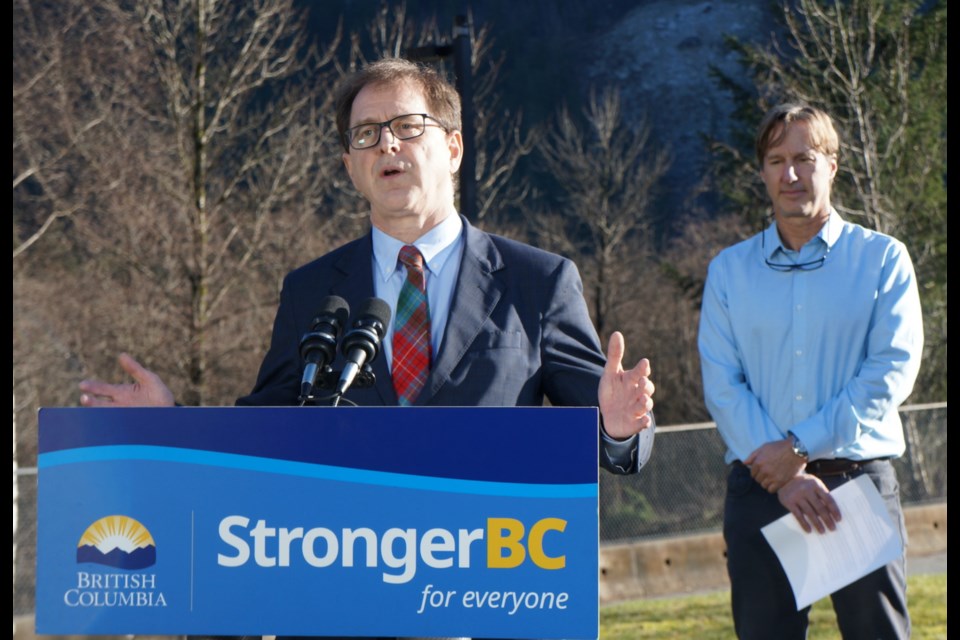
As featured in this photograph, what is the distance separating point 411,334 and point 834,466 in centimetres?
171

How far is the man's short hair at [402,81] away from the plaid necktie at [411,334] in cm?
38

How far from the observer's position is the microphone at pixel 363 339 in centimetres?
313

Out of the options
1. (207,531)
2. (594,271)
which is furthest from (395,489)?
(594,271)

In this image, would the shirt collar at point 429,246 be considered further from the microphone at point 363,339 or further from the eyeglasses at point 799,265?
the eyeglasses at point 799,265

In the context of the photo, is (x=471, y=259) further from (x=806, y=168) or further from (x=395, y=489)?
(x=806, y=168)

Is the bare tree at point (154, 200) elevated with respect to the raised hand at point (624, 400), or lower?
elevated

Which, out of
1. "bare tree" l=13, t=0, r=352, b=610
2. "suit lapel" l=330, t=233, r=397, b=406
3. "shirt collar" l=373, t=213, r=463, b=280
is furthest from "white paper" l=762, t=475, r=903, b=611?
"bare tree" l=13, t=0, r=352, b=610

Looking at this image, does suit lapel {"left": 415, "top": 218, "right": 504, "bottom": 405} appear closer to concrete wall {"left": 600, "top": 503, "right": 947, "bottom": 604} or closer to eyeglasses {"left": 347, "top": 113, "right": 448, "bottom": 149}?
eyeglasses {"left": 347, "top": 113, "right": 448, "bottom": 149}

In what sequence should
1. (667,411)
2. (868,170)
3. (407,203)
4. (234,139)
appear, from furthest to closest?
1. (667,411)
2. (234,139)
3. (868,170)
4. (407,203)

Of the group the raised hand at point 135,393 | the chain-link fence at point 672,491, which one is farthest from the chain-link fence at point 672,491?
the raised hand at point 135,393

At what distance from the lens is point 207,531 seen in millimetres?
3035

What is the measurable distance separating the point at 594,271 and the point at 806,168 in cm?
4207

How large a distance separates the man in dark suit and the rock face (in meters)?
77.1
